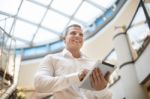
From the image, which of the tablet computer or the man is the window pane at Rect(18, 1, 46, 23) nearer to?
the man

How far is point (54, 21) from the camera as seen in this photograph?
39.1 feet

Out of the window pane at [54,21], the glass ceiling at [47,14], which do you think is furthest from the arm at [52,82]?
the window pane at [54,21]

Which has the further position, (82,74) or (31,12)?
(31,12)

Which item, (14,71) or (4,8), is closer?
(14,71)

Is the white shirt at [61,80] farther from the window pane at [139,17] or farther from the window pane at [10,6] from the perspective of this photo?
the window pane at [10,6]

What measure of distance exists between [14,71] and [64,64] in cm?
239

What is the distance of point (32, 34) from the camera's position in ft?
40.7

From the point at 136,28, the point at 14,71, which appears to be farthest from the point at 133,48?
the point at 14,71

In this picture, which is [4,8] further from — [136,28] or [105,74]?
[105,74]

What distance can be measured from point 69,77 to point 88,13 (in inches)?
386

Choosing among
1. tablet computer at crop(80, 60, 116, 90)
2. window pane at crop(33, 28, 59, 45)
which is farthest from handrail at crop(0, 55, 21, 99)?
window pane at crop(33, 28, 59, 45)

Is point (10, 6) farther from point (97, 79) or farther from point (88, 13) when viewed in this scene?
point (97, 79)

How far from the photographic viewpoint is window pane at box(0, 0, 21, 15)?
36.7 ft

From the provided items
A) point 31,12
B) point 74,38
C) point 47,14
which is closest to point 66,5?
point 47,14
